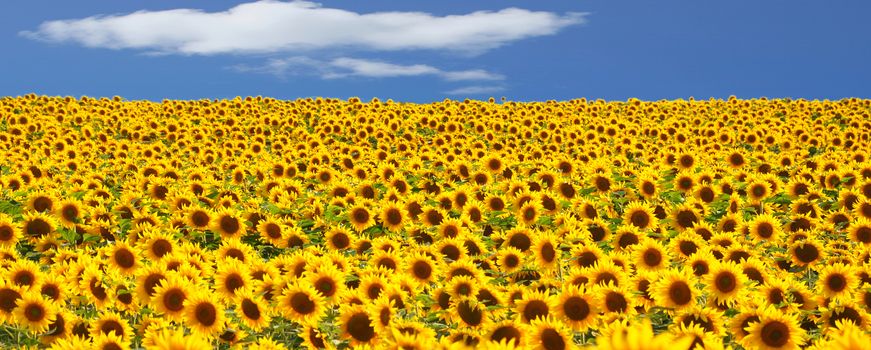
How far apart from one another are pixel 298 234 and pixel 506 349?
28.0 feet

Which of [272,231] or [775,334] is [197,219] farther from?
[775,334]

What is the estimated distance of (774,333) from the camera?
7305mm

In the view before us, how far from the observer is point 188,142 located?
24219 mm

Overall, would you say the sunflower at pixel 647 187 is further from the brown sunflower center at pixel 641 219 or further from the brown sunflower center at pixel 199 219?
the brown sunflower center at pixel 199 219

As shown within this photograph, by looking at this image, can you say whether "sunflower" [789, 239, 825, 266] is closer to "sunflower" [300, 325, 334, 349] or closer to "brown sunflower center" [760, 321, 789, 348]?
"brown sunflower center" [760, 321, 789, 348]

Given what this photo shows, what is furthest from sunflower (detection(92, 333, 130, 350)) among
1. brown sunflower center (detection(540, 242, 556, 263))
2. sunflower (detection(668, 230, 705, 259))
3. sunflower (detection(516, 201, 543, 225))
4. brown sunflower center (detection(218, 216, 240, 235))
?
sunflower (detection(516, 201, 543, 225))

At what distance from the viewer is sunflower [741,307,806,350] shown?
7270 mm

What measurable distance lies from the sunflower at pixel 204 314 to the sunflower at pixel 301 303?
2.03 ft

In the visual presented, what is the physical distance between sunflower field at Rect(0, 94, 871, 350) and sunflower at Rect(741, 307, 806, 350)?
2 cm

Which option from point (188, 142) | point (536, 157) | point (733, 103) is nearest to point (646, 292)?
point (536, 157)

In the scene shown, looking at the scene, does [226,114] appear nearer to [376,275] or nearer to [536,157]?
[536,157]

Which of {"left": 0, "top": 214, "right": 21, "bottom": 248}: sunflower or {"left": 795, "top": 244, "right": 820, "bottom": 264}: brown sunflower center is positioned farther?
{"left": 0, "top": 214, "right": 21, "bottom": 248}: sunflower

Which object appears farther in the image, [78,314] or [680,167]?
[680,167]

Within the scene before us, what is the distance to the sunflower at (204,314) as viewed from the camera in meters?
7.37
